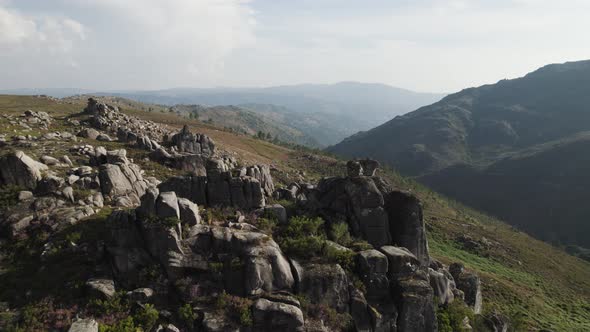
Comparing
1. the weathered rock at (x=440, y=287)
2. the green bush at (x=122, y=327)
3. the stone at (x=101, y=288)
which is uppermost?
the stone at (x=101, y=288)

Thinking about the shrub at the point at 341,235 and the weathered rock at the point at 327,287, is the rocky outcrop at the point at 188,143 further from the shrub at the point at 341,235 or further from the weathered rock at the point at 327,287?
the weathered rock at the point at 327,287

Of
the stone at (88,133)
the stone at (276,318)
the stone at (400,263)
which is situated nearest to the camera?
the stone at (276,318)

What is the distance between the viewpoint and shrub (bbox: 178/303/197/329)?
741 inches

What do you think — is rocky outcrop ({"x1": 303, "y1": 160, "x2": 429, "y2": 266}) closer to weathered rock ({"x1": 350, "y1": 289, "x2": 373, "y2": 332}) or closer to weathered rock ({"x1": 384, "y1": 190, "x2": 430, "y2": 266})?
weathered rock ({"x1": 384, "y1": 190, "x2": 430, "y2": 266})

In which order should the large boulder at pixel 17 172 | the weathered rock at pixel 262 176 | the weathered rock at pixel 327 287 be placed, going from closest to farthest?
the weathered rock at pixel 327 287
the large boulder at pixel 17 172
the weathered rock at pixel 262 176

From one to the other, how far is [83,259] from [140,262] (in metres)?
4.50

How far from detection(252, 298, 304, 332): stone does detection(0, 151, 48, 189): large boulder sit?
26.0m

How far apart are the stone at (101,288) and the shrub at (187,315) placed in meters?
4.50

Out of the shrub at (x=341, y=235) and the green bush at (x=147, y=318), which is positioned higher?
the shrub at (x=341, y=235)

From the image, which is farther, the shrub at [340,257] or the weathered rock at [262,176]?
the weathered rock at [262,176]

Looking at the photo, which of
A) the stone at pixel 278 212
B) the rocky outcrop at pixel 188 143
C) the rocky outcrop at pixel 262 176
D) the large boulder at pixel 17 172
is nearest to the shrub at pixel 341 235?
the stone at pixel 278 212

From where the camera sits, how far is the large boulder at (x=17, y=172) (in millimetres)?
30109

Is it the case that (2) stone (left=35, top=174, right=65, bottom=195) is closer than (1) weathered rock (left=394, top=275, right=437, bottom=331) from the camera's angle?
No

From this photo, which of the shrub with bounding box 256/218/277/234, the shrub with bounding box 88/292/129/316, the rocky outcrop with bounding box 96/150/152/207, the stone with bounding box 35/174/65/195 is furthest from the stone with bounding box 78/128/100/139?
the shrub with bounding box 88/292/129/316
